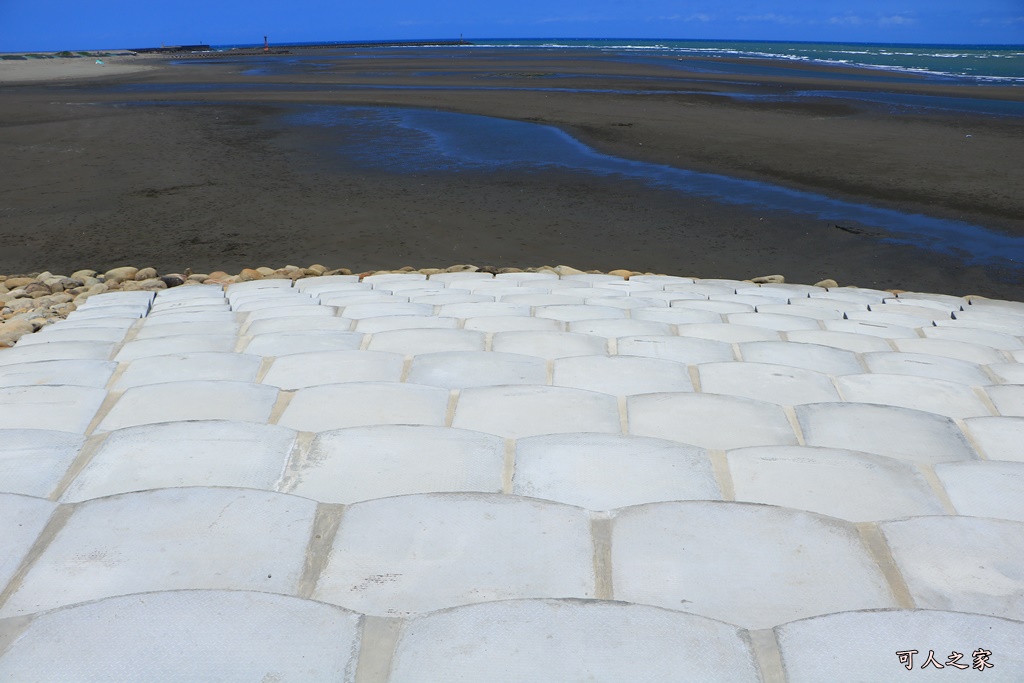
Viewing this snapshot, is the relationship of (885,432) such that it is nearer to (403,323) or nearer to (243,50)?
(403,323)

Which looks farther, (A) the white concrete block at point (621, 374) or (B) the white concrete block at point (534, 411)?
(A) the white concrete block at point (621, 374)

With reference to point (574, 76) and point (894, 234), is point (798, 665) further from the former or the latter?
point (574, 76)

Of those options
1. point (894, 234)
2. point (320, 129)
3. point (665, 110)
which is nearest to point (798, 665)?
point (894, 234)

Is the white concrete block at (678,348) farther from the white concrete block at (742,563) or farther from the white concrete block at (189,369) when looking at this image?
the white concrete block at (189,369)

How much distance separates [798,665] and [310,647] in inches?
31.3

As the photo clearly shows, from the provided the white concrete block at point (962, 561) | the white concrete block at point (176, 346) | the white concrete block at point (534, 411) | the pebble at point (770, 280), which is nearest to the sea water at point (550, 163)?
the pebble at point (770, 280)

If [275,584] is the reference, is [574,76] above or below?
below

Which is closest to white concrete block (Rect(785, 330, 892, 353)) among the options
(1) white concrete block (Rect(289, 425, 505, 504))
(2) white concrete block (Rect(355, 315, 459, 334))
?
(2) white concrete block (Rect(355, 315, 459, 334))

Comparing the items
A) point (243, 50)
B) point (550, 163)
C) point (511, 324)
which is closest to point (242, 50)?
point (243, 50)

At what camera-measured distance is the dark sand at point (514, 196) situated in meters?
7.26

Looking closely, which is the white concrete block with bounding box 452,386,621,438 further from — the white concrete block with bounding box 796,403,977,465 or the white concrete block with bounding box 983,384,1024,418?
the white concrete block with bounding box 983,384,1024,418

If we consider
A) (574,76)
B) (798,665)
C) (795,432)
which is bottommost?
(574,76)

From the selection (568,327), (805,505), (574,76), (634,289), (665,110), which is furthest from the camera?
(574,76)

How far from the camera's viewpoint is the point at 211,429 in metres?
2.16
